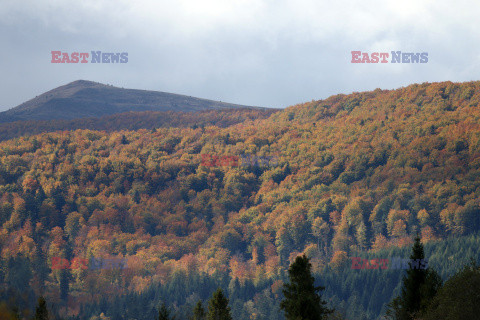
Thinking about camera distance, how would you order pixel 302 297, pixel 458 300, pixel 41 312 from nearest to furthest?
pixel 302 297 → pixel 458 300 → pixel 41 312

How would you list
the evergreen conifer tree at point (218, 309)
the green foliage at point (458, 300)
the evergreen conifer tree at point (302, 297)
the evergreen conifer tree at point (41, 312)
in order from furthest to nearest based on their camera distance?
the evergreen conifer tree at point (41, 312) < the evergreen conifer tree at point (218, 309) < the green foliage at point (458, 300) < the evergreen conifer tree at point (302, 297)

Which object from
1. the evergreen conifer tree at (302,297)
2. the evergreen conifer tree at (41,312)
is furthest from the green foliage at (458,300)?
the evergreen conifer tree at (41,312)

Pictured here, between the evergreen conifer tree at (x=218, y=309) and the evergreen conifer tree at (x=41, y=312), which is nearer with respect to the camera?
the evergreen conifer tree at (x=218, y=309)

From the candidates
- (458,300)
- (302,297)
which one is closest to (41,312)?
(302,297)

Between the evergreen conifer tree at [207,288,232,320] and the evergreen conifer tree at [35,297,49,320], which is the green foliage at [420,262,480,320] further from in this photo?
the evergreen conifer tree at [35,297,49,320]

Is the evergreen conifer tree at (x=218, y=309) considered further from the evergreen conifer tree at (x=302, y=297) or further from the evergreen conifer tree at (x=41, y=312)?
the evergreen conifer tree at (x=41, y=312)

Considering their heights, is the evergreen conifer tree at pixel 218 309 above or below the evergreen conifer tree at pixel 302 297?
below

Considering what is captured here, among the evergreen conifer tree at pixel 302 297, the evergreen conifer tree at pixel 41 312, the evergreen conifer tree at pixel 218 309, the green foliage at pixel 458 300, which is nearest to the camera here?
the evergreen conifer tree at pixel 302 297

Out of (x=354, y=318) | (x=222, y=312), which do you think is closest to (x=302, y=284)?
(x=222, y=312)

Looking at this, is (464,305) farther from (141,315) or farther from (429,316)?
(141,315)

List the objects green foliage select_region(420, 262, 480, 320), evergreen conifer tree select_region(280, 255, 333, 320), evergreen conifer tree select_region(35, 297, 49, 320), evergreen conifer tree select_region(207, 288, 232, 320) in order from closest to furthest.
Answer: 1. evergreen conifer tree select_region(280, 255, 333, 320)
2. green foliage select_region(420, 262, 480, 320)
3. evergreen conifer tree select_region(207, 288, 232, 320)
4. evergreen conifer tree select_region(35, 297, 49, 320)

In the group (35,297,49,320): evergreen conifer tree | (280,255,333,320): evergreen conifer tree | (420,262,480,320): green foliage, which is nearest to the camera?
(280,255,333,320): evergreen conifer tree

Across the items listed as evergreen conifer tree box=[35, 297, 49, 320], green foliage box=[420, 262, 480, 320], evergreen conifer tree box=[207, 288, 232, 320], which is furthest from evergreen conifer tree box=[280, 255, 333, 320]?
evergreen conifer tree box=[35, 297, 49, 320]

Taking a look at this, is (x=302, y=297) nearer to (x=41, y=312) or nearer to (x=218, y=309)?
(x=218, y=309)
